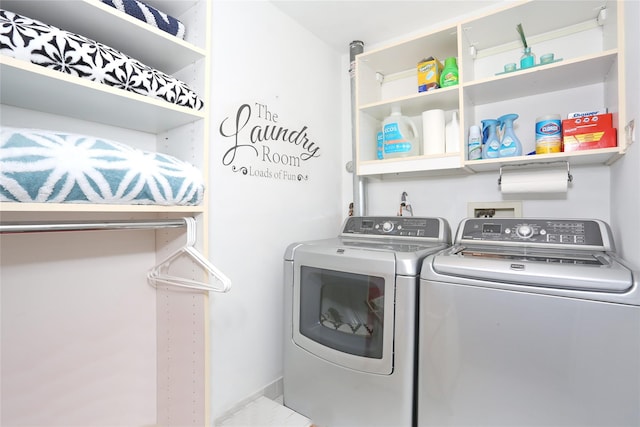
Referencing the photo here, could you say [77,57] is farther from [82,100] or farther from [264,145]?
[264,145]

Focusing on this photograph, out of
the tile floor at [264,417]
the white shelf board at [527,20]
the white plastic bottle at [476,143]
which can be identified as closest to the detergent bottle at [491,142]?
the white plastic bottle at [476,143]

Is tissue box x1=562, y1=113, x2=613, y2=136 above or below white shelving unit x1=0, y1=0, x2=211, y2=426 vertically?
above

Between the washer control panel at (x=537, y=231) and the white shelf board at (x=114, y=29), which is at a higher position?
the white shelf board at (x=114, y=29)

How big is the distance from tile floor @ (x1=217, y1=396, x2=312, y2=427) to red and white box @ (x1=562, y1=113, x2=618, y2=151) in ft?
5.95

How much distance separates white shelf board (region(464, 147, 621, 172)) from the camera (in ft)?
4.27

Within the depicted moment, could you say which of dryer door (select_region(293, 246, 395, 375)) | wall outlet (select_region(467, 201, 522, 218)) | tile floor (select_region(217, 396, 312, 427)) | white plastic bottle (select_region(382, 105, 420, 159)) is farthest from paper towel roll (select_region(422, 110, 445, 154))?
tile floor (select_region(217, 396, 312, 427))

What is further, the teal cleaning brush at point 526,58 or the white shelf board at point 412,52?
the white shelf board at point 412,52

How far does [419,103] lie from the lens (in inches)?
74.2

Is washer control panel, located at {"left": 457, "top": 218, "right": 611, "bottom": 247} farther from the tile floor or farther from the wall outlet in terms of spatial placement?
the tile floor

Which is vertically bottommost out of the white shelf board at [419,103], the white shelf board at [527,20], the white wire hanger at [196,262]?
the white wire hanger at [196,262]

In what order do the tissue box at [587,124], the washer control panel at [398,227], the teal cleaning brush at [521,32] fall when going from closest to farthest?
1. the tissue box at [587,124]
2. the teal cleaning brush at [521,32]
3. the washer control panel at [398,227]

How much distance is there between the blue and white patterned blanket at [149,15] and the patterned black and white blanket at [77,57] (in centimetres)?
19

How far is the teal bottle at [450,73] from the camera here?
5.55ft

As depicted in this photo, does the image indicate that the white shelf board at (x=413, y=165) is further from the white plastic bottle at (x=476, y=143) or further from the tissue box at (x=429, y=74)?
the tissue box at (x=429, y=74)
